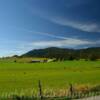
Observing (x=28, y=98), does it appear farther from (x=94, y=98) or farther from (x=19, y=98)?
(x=94, y=98)

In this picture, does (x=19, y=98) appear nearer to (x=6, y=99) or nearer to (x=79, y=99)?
(x=6, y=99)

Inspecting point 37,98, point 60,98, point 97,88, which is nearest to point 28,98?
point 37,98

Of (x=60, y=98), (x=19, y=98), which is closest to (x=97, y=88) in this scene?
(x=60, y=98)

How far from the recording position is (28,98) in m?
21.8

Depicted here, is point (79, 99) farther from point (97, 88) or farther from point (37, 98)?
point (97, 88)

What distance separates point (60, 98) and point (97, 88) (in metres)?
9.16

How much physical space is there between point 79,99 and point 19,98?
12.9 feet

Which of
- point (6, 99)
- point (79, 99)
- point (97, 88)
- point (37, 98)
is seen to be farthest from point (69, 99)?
point (97, 88)

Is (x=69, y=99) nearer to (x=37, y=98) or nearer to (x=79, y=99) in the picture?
(x=79, y=99)

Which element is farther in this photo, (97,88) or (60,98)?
(97,88)

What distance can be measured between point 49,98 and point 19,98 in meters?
2.26

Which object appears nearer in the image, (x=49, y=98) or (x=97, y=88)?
(x=49, y=98)

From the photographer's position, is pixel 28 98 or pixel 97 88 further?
pixel 97 88

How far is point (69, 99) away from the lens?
21.7 metres
